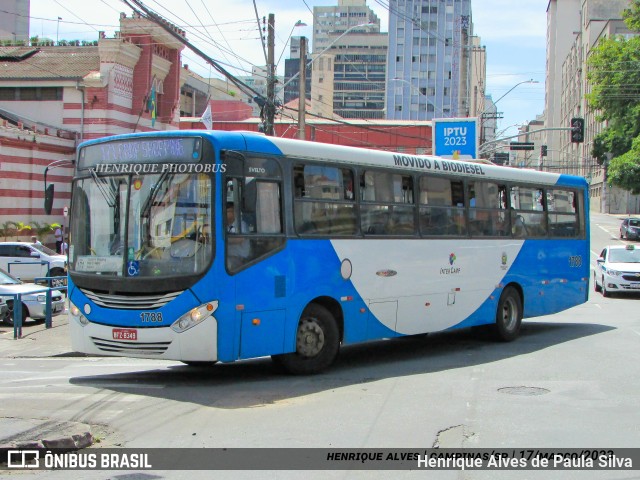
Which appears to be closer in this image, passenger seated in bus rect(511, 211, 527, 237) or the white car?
passenger seated in bus rect(511, 211, 527, 237)

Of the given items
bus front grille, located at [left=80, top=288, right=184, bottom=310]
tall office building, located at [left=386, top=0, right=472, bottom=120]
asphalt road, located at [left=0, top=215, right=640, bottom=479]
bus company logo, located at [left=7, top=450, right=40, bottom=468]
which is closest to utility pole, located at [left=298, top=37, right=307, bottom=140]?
asphalt road, located at [left=0, top=215, right=640, bottom=479]

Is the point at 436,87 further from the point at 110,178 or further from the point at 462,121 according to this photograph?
the point at 110,178

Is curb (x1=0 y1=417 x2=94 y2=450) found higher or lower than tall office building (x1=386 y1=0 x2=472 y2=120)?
lower

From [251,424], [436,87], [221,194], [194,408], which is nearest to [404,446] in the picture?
[251,424]

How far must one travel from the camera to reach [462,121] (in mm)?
30203

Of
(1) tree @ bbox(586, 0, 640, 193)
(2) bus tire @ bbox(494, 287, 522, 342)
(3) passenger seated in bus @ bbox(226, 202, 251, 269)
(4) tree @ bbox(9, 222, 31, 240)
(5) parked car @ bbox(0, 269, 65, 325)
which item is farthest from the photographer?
(1) tree @ bbox(586, 0, 640, 193)

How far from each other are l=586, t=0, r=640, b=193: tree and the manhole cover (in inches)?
1827

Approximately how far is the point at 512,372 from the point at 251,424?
497 centimetres

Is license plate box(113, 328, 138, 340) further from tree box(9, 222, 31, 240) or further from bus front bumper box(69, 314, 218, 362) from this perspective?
tree box(9, 222, 31, 240)

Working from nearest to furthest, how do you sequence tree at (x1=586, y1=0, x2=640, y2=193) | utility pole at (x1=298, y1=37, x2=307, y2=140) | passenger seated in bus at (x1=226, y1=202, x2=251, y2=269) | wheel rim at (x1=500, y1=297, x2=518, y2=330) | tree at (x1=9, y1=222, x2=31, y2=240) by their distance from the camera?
1. passenger seated in bus at (x1=226, y1=202, x2=251, y2=269)
2. wheel rim at (x1=500, y1=297, x2=518, y2=330)
3. utility pole at (x1=298, y1=37, x2=307, y2=140)
4. tree at (x1=9, y1=222, x2=31, y2=240)
5. tree at (x1=586, y1=0, x2=640, y2=193)

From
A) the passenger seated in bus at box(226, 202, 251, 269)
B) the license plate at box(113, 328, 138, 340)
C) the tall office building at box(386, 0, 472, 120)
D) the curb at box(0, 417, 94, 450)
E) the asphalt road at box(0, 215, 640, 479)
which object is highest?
the tall office building at box(386, 0, 472, 120)

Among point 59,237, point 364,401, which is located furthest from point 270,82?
point 59,237

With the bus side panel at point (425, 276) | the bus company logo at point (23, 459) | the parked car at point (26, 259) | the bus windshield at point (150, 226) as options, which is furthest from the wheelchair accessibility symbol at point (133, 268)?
the parked car at point (26, 259)

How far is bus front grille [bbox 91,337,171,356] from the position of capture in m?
9.74
